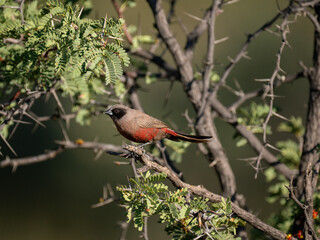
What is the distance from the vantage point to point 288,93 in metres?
9.66

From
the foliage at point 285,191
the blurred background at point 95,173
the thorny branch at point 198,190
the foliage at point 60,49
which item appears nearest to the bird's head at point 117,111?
the foliage at point 60,49

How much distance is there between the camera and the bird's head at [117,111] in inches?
175

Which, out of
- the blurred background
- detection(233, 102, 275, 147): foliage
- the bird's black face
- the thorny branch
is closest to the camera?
the thorny branch

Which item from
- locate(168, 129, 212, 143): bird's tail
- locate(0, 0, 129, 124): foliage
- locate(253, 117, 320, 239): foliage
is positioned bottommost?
locate(253, 117, 320, 239): foliage

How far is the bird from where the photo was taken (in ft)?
14.2

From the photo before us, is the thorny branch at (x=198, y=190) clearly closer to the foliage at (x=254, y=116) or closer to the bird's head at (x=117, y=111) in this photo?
the bird's head at (x=117, y=111)

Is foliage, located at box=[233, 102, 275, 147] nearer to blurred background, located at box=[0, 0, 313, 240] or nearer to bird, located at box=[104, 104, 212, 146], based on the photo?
bird, located at box=[104, 104, 212, 146]

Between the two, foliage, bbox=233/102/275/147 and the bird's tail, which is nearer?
the bird's tail

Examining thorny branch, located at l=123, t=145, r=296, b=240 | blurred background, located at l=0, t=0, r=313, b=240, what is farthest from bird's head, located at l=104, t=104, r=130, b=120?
blurred background, located at l=0, t=0, r=313, b=240

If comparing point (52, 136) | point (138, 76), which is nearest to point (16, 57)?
point (138, 76)

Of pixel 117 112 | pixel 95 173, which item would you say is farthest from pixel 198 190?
pixel 95 173

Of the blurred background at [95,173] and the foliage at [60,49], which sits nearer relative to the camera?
the foliage at [60,49]

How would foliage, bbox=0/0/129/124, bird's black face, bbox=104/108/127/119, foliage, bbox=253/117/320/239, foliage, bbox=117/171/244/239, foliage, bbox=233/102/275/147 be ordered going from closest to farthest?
foliage, bbox=117/171/244/239
foliage, bbox=0/0/129/124
foliage, bbox=253/117/320/239
bird's black face, bbox=104/108/127/119
foliage, bbox=233/102/275/147

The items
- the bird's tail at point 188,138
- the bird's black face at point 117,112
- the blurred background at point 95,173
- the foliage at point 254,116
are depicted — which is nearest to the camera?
the bird's tail at point 188,138
